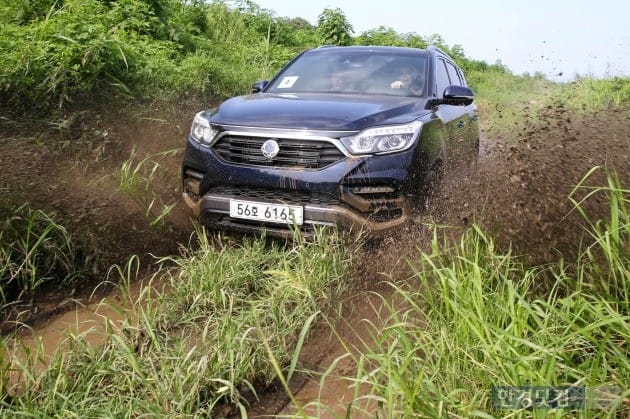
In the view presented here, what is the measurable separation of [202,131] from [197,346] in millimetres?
1780

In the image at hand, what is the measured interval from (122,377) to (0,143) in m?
2.56

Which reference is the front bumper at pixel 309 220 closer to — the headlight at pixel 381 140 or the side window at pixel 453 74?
the headlight at pixel 381 140

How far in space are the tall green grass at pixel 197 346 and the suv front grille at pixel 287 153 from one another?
0.48m

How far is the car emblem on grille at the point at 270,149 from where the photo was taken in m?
3.47

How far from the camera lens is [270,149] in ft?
11.4

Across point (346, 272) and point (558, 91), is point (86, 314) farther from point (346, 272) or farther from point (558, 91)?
point (558, 91)

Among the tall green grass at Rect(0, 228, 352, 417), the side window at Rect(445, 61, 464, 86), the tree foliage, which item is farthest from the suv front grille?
the side window at Rect(445, 61, 464, 86)

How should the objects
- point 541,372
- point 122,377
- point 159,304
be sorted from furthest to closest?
point 159,304 → point 122,377 → point 541,372

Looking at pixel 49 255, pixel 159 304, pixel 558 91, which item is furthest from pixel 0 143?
pixel 558 91

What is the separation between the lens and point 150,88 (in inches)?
241

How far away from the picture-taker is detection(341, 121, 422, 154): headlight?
3393mm

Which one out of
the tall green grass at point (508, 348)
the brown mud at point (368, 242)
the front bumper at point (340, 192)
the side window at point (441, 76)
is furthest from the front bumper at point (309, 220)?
the side window at point (441, 76)

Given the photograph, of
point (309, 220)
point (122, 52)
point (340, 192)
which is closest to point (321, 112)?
point (340, 192)

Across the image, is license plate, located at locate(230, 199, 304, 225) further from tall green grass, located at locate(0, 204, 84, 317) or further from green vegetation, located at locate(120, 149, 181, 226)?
tall green grass, located at locate(0, 204, 84, 317)
